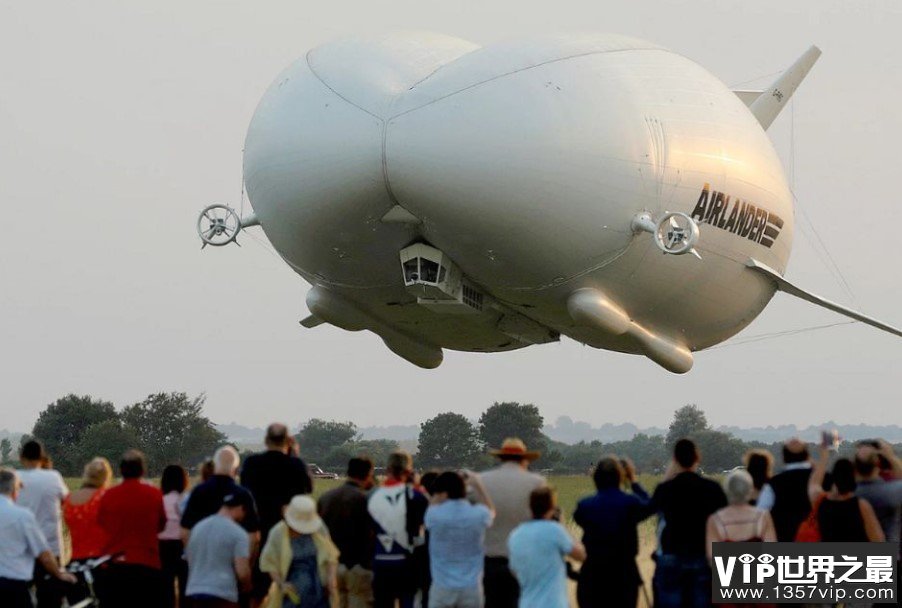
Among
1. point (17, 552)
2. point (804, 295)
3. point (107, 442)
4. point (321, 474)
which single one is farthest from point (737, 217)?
point (107, 442)

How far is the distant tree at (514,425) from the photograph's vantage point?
6719cm

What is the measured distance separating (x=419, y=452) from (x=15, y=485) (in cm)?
5365

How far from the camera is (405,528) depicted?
56.6ft

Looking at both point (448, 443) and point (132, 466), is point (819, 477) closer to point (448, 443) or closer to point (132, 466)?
point (132, 466)

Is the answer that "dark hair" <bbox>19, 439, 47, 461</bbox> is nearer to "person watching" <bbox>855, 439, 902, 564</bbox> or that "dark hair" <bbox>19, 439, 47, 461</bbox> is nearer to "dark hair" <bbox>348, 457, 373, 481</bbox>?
"dark hair" <bbox>348, 457, 373, 481</bbox>

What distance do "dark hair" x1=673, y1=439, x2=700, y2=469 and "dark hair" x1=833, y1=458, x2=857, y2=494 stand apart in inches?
54.0

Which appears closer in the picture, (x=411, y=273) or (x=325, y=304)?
(x=411, y=273)

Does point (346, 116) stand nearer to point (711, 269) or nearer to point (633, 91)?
point (633, 91)

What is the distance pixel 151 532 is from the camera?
16719 millimetres

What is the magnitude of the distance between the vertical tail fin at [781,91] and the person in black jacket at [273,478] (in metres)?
24.7

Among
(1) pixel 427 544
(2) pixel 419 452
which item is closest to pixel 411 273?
(1) pixel 427 544

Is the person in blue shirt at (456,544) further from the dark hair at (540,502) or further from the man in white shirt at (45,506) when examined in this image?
the man in white shirt at (45,506)

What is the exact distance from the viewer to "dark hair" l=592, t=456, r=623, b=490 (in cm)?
1639

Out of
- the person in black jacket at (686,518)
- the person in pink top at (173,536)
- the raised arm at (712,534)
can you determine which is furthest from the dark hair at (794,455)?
the person in pink top at (173,536)
